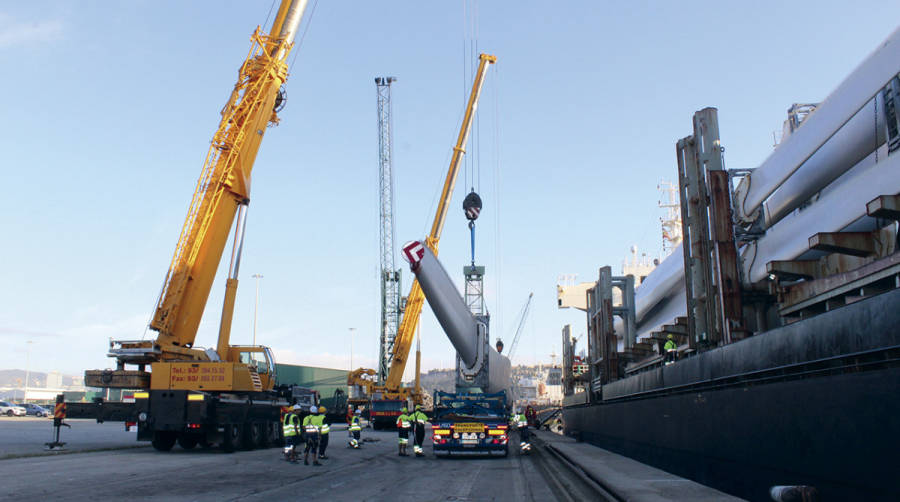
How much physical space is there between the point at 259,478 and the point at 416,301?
33.6 metres

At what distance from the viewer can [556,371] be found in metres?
76.9

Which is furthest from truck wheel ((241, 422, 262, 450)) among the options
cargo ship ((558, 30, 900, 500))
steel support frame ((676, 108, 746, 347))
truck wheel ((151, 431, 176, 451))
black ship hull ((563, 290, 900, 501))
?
steel support frame ((676, 108, 746, 347))

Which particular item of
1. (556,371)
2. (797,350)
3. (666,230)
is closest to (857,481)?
(797,350)

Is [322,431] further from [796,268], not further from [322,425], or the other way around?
[796,268]

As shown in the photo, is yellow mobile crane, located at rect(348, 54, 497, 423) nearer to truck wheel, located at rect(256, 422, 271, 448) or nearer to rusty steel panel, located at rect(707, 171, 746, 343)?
truck wheel, located at rect(256, 422, 271, 448)

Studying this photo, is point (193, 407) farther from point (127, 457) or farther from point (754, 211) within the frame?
point (754, 211)

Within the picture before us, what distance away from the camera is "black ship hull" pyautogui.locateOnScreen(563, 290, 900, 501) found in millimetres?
5641

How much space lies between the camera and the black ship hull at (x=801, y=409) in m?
5.64

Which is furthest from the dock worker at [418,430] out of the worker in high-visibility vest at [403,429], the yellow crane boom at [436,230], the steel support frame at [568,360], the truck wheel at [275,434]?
the yellow crane boom at [436,230]

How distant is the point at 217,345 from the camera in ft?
67.1

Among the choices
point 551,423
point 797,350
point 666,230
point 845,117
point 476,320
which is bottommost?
point 551,423

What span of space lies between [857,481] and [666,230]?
31139 mm

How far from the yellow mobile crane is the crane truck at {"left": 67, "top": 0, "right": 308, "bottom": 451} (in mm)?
22925

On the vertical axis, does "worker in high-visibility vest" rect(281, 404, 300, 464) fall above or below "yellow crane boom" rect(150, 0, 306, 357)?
below
